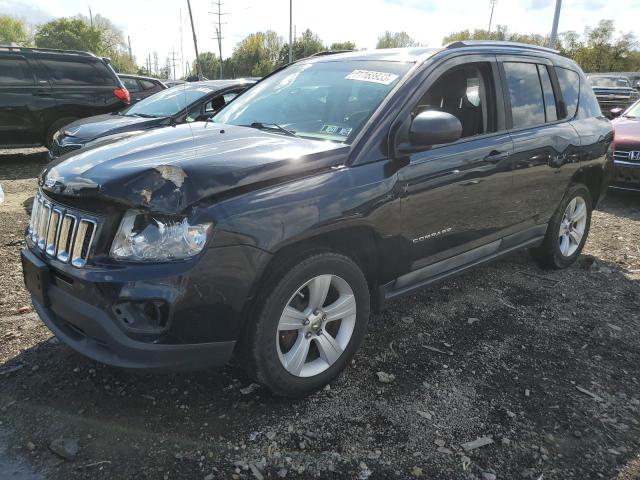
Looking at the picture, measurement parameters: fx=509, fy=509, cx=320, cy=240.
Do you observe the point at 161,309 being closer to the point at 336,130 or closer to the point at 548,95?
the point at 336,130

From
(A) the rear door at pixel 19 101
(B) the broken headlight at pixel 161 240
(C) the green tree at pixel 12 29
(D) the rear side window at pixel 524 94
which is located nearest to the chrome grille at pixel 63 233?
(B) the broken headlight at pixel 161 240

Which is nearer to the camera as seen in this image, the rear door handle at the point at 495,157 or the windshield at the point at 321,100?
the windshield at the point at 321,100

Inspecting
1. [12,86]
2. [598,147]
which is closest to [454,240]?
[598,147]

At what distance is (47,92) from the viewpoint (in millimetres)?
Result: 8906

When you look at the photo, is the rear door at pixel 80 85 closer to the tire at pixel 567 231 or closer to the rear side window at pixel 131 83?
the rear side window at pixel 131 83

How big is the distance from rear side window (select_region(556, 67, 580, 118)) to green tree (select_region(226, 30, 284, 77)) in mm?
71903

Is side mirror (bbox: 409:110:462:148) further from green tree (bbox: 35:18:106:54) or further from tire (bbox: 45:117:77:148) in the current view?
green tree (bbox: 35:18:106:54)

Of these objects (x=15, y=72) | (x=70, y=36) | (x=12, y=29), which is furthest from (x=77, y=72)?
(x=12, y=29)

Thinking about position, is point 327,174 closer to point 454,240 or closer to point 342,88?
point 342,88

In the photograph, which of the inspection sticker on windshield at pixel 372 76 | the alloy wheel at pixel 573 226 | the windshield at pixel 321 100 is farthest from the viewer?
the alloy wheel at pixel 573 226

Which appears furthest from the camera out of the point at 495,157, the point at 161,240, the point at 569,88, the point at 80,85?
the point at 80,85

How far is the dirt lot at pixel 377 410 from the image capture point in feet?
7.49

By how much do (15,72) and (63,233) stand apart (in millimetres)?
8077

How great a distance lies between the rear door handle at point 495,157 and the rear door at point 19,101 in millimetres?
8233
